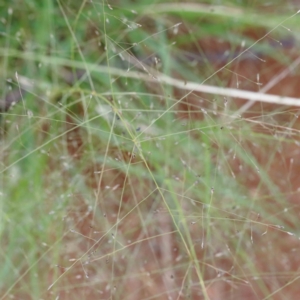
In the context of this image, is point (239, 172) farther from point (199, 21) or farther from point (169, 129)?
point (199, 21)

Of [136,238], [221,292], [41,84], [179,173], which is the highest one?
[41,84]

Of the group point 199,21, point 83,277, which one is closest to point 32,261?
point 83,277

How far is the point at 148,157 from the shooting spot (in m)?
0.76

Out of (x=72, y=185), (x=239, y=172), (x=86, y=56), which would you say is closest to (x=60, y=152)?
(x=72, y=185)

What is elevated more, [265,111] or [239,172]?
[265,111]

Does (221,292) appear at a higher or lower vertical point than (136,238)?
lower

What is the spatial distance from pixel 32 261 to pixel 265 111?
454 mm

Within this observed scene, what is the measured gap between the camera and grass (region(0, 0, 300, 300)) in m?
0.75

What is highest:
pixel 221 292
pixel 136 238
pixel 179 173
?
pixel 179 173

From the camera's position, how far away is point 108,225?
2.50 ft

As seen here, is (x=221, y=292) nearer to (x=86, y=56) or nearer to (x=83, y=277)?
(x=83, y=277)

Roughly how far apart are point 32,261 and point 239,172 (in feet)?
1.26

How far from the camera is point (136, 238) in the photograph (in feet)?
2.65

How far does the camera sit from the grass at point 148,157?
75 cm
